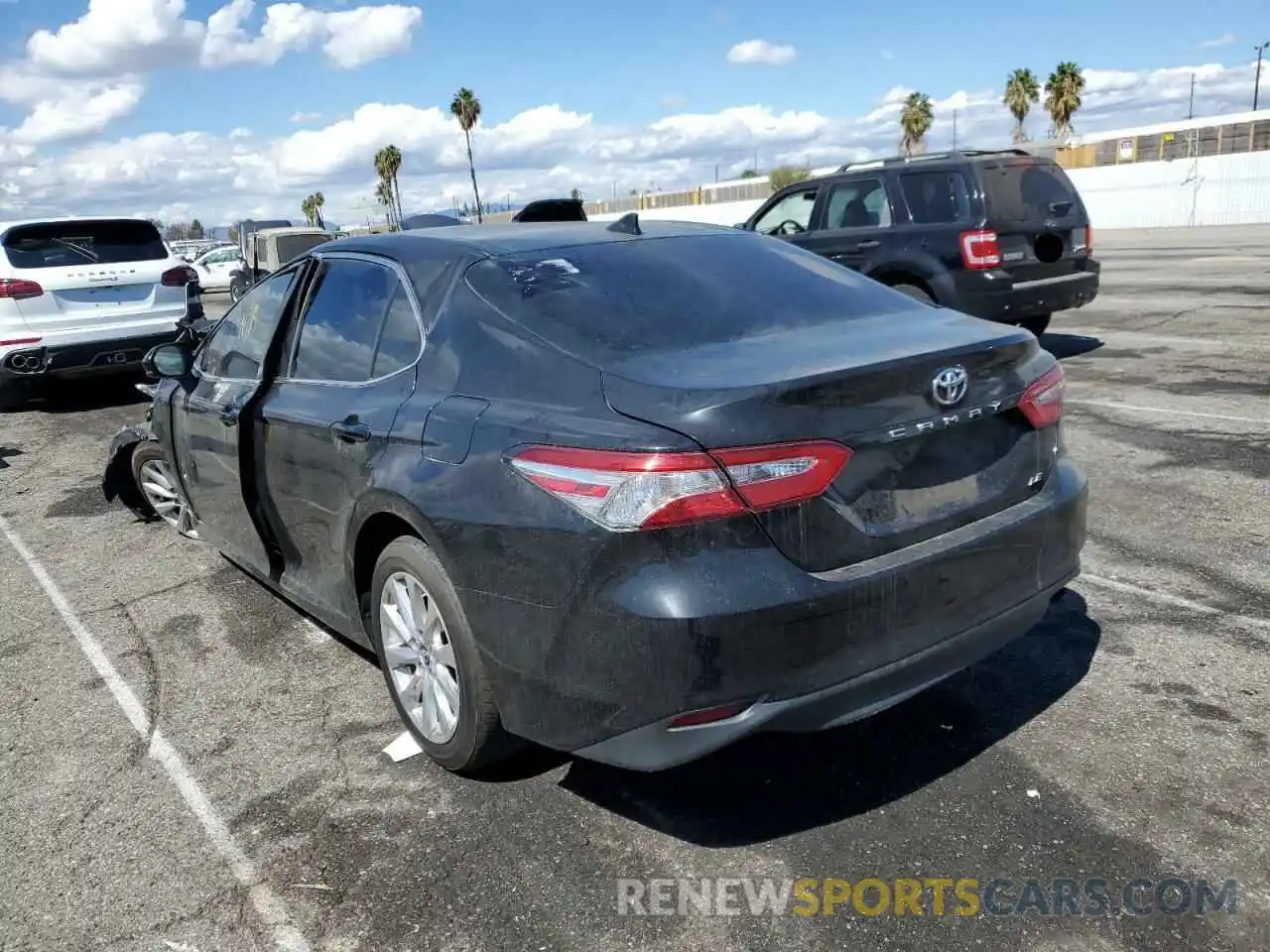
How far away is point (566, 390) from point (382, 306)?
113 cm

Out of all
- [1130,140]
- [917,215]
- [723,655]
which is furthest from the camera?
[1130,140]

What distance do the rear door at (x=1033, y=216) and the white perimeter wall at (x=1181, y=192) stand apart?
20749 millimetres

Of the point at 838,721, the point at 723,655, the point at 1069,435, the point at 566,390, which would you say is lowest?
the point at 1069,435

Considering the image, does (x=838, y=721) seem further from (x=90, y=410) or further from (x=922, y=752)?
(x=90, y=410)

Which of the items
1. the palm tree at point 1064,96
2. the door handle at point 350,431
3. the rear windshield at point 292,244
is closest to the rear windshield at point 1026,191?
the door handle at point 350,431

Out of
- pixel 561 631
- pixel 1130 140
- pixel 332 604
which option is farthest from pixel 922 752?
pixel 1130 140

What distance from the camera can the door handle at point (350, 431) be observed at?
330 centimetres

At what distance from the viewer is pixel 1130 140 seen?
138 feet

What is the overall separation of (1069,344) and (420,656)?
978 cm

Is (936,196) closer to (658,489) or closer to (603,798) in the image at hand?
(603,798)

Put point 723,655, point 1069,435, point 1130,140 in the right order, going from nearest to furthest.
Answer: point 723,655
point 1069,435
point 1130,140

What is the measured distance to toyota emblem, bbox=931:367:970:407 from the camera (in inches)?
109

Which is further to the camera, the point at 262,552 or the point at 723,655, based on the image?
the point at 262,552

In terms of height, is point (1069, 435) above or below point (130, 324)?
below
